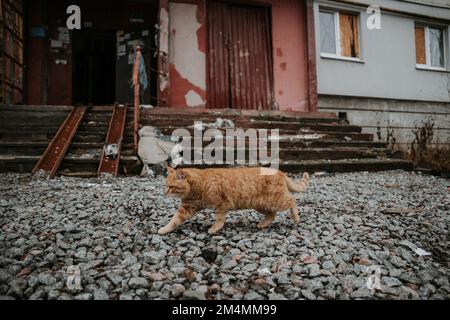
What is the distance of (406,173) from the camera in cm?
599

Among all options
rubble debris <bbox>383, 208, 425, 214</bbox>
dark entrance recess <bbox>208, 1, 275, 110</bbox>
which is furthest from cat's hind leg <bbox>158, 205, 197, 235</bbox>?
dark entrance recess <bbox>208, 1, 275, 110</bbox>

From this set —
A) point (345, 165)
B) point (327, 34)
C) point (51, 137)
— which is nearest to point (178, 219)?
point (345, 165)

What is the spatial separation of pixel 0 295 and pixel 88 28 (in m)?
10.3

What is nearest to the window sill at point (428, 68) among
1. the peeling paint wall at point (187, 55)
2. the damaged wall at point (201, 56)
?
the damaged wall at point (201, 56)

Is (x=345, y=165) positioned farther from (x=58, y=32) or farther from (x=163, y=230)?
(x=58, y=32)

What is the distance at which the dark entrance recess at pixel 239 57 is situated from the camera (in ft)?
27.7

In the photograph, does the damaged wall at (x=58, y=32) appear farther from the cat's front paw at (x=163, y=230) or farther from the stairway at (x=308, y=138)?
the cat's front paw at (x=163, y=230)

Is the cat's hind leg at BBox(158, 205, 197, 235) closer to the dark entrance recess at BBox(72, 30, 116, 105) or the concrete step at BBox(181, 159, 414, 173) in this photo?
the concrete step at BBox(181, 159, 414, 173)

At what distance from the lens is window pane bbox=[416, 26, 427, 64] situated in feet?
34.9

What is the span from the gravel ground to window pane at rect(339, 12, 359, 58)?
741cm

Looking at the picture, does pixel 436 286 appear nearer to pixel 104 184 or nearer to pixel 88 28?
pixel 104 184

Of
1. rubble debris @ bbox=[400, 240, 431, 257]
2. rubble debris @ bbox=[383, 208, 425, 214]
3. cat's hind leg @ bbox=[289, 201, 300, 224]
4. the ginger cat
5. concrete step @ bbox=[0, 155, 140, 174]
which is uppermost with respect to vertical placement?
concrete step @ bbox=[0, 155, 140, 174]

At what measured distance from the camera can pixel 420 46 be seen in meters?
10.7
